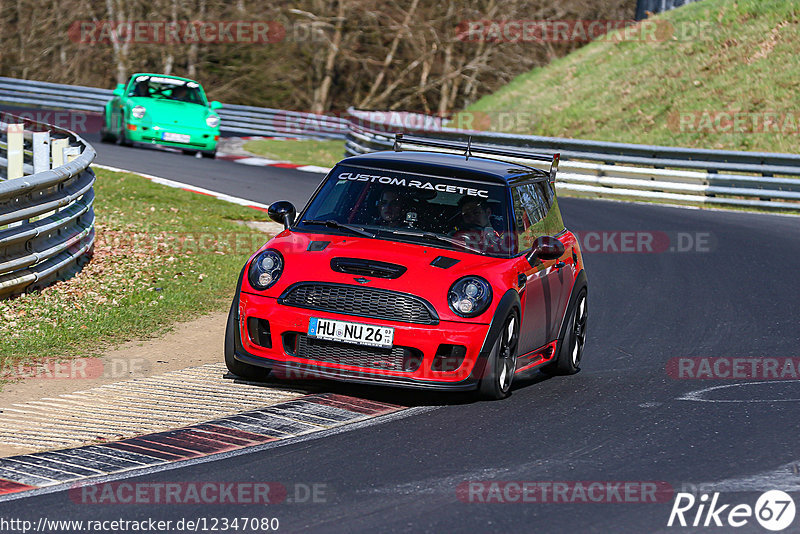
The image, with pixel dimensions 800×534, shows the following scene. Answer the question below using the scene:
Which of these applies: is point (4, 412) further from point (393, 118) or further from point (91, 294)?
point (393, 118)

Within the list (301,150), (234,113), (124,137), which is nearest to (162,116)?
(124,137)

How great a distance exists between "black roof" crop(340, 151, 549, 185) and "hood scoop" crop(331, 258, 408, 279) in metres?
1.23

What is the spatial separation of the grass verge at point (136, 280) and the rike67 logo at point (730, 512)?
5.14m

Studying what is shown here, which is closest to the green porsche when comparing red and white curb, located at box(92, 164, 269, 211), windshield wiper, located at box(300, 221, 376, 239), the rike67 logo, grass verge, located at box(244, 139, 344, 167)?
grass verge, located at box(244, 139, 344, 167)

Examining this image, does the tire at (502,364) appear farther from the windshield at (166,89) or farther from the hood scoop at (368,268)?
the windshield at (166,89)

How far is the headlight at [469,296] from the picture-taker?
745 cm

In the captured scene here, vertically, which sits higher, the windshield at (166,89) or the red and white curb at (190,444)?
the windshield at (166,89)

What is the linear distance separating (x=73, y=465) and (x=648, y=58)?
2947cm

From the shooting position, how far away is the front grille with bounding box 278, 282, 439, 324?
7.38 meters

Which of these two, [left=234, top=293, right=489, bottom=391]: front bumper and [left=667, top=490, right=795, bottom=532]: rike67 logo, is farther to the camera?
[left=234, top=293, right=489, bottom=391]: front bumper

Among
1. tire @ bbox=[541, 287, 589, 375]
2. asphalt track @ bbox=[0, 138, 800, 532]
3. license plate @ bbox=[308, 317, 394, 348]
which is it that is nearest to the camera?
asphalt track @ bbox=[0, 138, 800, 532]

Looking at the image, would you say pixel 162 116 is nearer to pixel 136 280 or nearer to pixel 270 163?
pixel 270 163

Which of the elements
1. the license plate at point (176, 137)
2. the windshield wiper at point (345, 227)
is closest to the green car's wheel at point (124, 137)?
the license plate at point (176, 137)

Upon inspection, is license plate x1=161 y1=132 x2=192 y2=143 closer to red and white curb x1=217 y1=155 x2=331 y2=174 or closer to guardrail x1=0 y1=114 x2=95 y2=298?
red and white curb x1=217 y1=155 x2=331 y2=174
